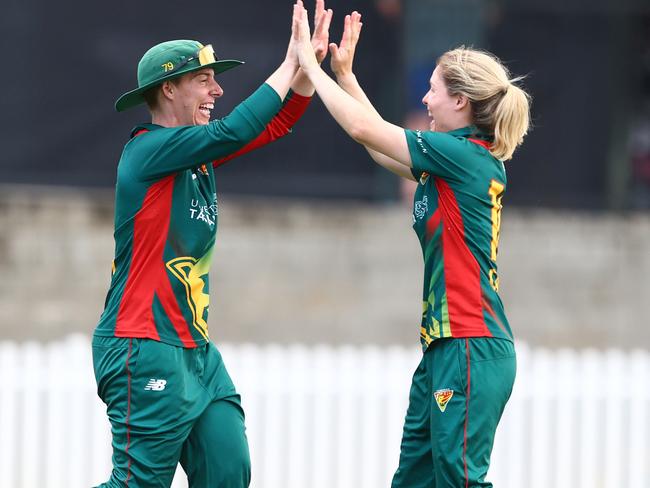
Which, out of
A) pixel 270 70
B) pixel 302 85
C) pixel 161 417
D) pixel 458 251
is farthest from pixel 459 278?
pixel 270 70

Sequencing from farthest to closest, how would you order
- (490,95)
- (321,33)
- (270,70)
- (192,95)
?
(270,70) → (321,33) → (192,95) → (490,95)

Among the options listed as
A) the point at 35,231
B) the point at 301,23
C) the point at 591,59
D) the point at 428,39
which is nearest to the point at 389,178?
the point at 428,39

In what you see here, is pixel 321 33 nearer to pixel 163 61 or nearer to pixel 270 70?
pixel 163 61

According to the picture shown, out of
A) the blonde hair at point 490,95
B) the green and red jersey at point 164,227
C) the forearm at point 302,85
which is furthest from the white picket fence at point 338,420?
the blonde hair at point 490,95

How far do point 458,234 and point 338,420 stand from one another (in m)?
3.04

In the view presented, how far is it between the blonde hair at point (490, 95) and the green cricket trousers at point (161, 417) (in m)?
1.31

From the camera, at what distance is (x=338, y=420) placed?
7.47m

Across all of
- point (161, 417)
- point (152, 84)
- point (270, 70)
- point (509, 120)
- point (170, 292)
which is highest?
point (270, 70)

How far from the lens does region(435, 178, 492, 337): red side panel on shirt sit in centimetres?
462

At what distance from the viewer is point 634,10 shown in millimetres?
10375

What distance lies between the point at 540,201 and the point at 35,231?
12.5 ft

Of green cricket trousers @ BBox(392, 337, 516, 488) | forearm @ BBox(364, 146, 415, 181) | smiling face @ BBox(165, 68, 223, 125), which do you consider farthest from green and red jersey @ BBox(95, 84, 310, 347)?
green cricket trousers @ BBox(392, 337, 516, 488)

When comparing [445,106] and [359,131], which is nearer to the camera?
[359,131]

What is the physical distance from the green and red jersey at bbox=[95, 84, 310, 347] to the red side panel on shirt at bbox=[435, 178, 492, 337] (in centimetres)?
73
